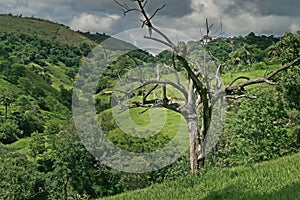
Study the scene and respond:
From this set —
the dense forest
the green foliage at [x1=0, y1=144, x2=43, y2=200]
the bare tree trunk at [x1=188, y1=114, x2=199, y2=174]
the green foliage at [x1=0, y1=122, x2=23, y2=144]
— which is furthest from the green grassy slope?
the green foliage at [x1=0, y1=122, x2=23, y2=144]

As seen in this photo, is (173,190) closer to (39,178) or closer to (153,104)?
(153,104)

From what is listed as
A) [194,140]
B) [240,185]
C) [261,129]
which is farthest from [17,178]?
[240,185]

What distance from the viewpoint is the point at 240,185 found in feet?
24.8

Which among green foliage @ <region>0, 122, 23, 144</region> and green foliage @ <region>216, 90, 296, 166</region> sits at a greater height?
green foliage @ <region>216, 90, 296, 166</region>

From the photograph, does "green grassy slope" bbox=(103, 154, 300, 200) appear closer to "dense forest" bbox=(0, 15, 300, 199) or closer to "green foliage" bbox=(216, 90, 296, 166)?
"dense forest" bbox=(0, 15, 300, 199)

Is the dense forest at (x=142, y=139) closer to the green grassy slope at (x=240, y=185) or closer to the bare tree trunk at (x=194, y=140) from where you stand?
the bare tree trunk at (x=194, y=140)

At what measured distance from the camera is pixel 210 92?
1545cm

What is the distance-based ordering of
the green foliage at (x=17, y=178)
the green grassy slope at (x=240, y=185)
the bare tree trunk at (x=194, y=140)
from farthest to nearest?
1. the green foliage at (x=17, y=178)
2. the bare tree trunk at (x=194, y=140)
3. the green grassy slope at (x=240, y=185)

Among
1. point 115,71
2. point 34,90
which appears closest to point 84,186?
point 115,71

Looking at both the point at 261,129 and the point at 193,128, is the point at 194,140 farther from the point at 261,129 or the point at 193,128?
the point at 261,129

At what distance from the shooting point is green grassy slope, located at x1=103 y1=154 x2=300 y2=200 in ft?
21.7

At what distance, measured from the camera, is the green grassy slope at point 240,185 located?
662cm

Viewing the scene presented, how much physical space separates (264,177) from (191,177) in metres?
1.84

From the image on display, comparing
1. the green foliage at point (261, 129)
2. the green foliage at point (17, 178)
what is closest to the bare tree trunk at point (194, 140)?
the green foliage at point (261, 129)
